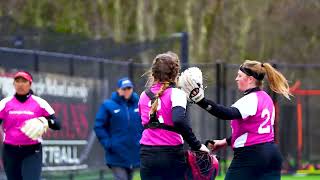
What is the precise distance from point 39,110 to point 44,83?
14.8 ft

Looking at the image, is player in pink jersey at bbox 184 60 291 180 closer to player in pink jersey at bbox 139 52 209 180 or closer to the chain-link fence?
player in pink jersey at bbox 139 52 209 180

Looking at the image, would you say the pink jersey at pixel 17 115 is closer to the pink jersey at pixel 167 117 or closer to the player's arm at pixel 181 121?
the pink jersey at pixel 167 117

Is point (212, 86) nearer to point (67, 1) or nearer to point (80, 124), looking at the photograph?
point (80, 124)

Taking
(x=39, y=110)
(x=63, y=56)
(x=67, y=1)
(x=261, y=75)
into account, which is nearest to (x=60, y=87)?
(x=63, y=56)

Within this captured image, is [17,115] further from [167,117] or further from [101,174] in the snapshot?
[101,174]

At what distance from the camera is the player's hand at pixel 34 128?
12.1 metres

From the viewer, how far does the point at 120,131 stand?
14156 mm

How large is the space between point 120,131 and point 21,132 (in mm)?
2173

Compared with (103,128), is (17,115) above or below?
above

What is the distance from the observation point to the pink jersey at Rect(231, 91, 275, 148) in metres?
9.84

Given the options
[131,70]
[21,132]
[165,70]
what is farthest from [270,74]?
[131,70]

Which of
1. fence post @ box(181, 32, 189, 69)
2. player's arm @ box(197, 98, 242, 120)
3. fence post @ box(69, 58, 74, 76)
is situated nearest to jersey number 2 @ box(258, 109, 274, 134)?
player's arm @ box(197, 98, 242, 120)

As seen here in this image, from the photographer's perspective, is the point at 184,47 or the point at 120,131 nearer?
the point at 120,131

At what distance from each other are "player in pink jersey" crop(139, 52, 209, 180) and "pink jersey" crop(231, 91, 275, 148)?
63cm
